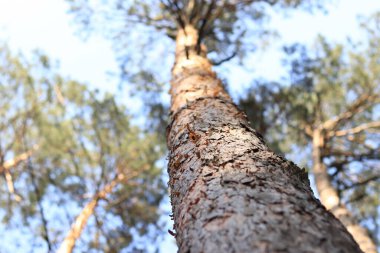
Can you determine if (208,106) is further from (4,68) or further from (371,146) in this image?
(4,68)

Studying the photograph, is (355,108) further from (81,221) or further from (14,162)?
(14,162)

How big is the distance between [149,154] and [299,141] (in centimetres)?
388

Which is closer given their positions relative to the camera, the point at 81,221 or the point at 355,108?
the point at 81,221

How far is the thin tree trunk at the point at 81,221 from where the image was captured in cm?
647

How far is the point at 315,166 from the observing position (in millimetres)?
7191

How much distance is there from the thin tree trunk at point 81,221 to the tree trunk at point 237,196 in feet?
16.7

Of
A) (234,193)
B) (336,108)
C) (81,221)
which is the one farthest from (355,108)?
(234,193)

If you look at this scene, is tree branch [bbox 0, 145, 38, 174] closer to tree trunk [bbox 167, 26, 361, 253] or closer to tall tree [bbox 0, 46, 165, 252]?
tall tree [bbox 0, 46, 165, 252]

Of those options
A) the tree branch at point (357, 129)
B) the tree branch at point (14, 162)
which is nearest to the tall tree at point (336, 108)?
the tree branch at point (357, 129)

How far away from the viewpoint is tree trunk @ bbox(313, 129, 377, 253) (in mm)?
5004

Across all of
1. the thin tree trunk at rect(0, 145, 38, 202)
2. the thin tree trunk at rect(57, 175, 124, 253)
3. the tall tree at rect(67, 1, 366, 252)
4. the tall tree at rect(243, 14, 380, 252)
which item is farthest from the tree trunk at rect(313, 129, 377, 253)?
the thin tree trunk at rect(0, 145, 38, 202)

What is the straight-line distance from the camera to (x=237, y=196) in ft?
4.11

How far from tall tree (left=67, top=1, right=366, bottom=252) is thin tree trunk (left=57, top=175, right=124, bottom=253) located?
16.2 ft

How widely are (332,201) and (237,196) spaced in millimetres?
5188
